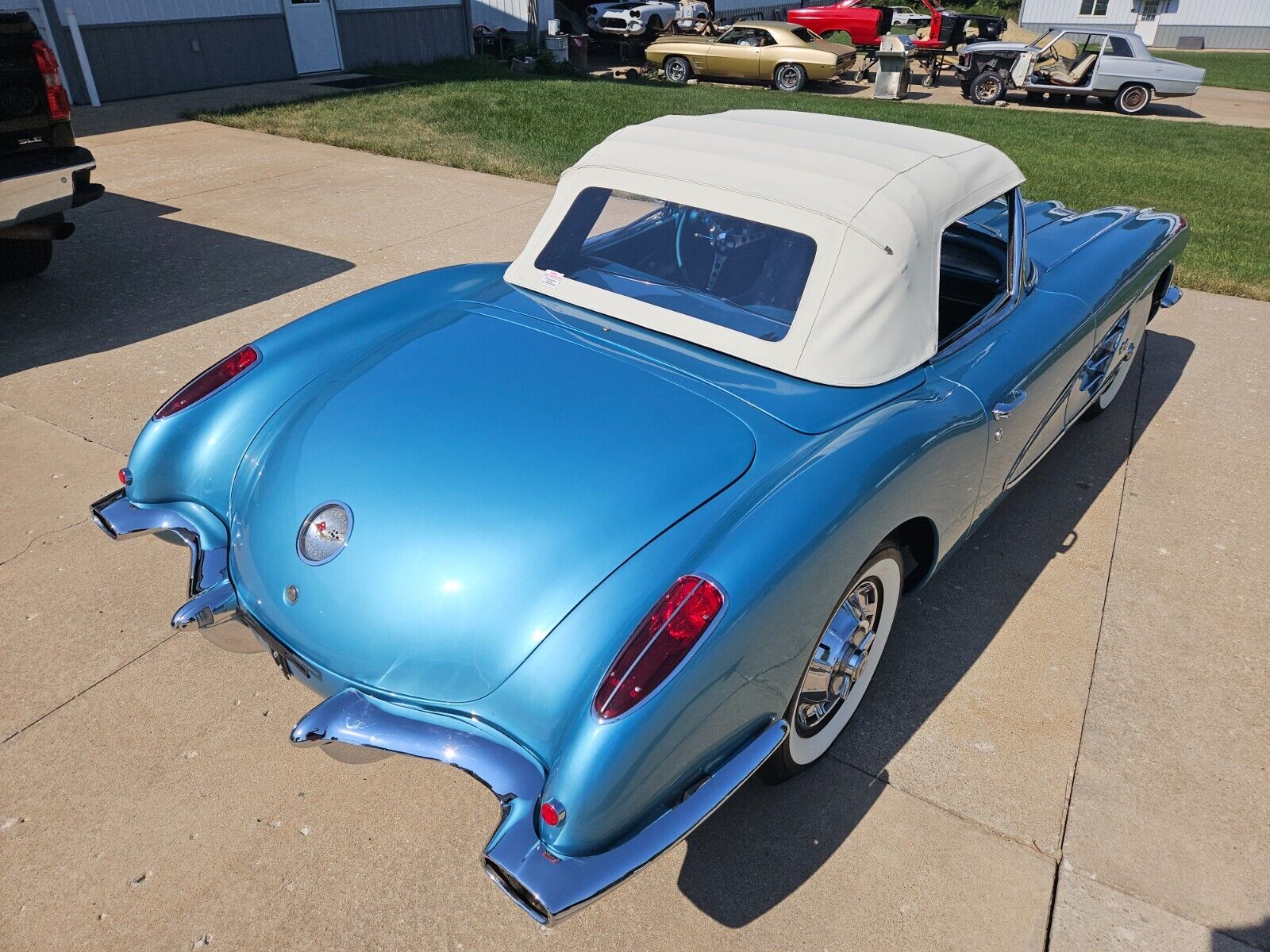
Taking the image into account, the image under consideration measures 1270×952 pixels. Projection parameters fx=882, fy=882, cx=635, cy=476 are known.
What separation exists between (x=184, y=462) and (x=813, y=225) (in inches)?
80.9

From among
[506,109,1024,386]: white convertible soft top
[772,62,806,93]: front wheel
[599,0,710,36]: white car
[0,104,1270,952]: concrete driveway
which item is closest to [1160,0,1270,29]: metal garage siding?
[599,0,710,36]: white car

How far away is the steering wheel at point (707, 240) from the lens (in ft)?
9.42

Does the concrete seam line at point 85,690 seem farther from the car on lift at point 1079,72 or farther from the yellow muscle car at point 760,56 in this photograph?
the car on lift at point 1079,72

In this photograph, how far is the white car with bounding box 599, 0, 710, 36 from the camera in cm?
2064

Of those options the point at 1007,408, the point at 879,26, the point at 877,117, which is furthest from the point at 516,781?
the point at 879,26

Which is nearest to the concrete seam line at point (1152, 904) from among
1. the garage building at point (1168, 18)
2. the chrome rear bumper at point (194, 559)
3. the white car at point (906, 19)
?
the chrome rear bumper at point (194, 559)

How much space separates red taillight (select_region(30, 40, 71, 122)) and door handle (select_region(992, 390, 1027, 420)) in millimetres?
5297

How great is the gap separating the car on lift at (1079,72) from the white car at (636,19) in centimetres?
755

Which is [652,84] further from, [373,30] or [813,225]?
[813,225]

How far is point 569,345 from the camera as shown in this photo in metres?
2.67

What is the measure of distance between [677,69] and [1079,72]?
24.4ft

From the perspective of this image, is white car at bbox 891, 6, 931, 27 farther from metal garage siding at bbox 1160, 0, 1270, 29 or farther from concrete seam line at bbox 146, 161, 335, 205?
concrete seam line at bbox 146, 161, 335, 205

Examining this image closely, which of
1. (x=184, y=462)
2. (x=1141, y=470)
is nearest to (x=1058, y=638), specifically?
(x=1141, y=470)

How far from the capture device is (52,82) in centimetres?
511
